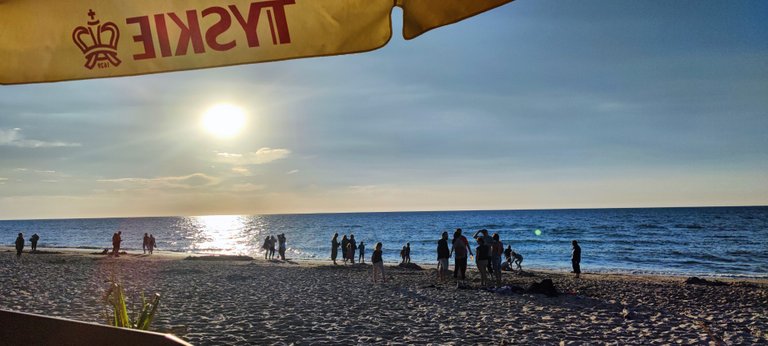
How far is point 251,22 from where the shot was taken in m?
2.77

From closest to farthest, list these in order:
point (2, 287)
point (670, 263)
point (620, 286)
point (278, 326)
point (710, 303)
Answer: point (278, 326) → point (710, 303) → point (2, 287) → point (620, 286) → point (670, 263)

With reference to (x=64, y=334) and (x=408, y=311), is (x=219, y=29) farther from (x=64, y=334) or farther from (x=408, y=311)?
(x=408, y=311)

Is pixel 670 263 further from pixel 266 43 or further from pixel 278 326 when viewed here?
pixel 266 43

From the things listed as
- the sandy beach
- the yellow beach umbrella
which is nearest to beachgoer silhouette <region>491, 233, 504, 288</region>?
the sandy beach

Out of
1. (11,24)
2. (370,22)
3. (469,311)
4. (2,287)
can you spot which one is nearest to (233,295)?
(469,311)

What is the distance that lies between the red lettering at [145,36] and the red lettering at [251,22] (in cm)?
56

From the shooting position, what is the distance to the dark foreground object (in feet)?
7.30

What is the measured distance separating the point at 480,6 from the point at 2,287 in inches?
733

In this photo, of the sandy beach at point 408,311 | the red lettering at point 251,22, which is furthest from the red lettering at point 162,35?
the sandy beach at point 408,311

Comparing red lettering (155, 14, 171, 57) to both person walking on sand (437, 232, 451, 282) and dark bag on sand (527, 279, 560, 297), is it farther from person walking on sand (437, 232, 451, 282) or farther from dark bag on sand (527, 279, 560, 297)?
person walking on sand (437, 232, 451, 282)

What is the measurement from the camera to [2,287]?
15.4 m

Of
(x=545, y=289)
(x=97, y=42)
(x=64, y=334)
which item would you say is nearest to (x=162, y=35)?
(x=97, y=42)

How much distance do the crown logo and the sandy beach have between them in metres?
6.14

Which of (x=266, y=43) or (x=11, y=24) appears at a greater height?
(x=11, y=24)
